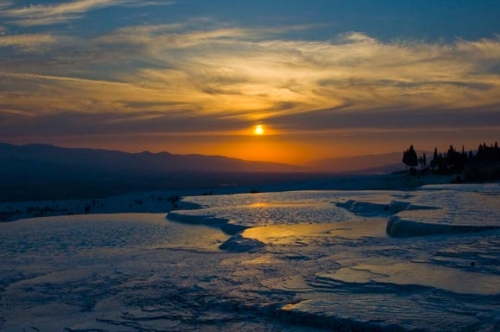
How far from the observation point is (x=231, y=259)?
15008mm

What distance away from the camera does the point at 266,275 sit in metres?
12.7

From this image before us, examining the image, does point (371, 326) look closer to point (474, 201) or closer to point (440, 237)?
point (440, 237)

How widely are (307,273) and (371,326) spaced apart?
3.81 meters

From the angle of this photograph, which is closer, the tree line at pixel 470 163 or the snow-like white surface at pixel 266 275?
the snow-like white surface at pixel 266 275

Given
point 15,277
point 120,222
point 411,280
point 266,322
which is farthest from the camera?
point 120,222

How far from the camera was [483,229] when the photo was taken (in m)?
16.0

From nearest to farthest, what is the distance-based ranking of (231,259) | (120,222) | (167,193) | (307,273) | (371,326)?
(371,326) < (307,273) < (231,259) < (120,222) < (167,193)

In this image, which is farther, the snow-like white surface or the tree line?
the tree line

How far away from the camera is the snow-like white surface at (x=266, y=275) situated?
376 inches

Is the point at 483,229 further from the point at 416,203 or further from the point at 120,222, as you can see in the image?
the point at 120,222

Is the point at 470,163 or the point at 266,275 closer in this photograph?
the point at 266,275

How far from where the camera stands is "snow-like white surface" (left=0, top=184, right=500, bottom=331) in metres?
9.56

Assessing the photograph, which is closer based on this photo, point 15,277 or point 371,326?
point 371,326

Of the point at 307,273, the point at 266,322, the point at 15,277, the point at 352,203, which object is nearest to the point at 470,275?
the point at 307,273
